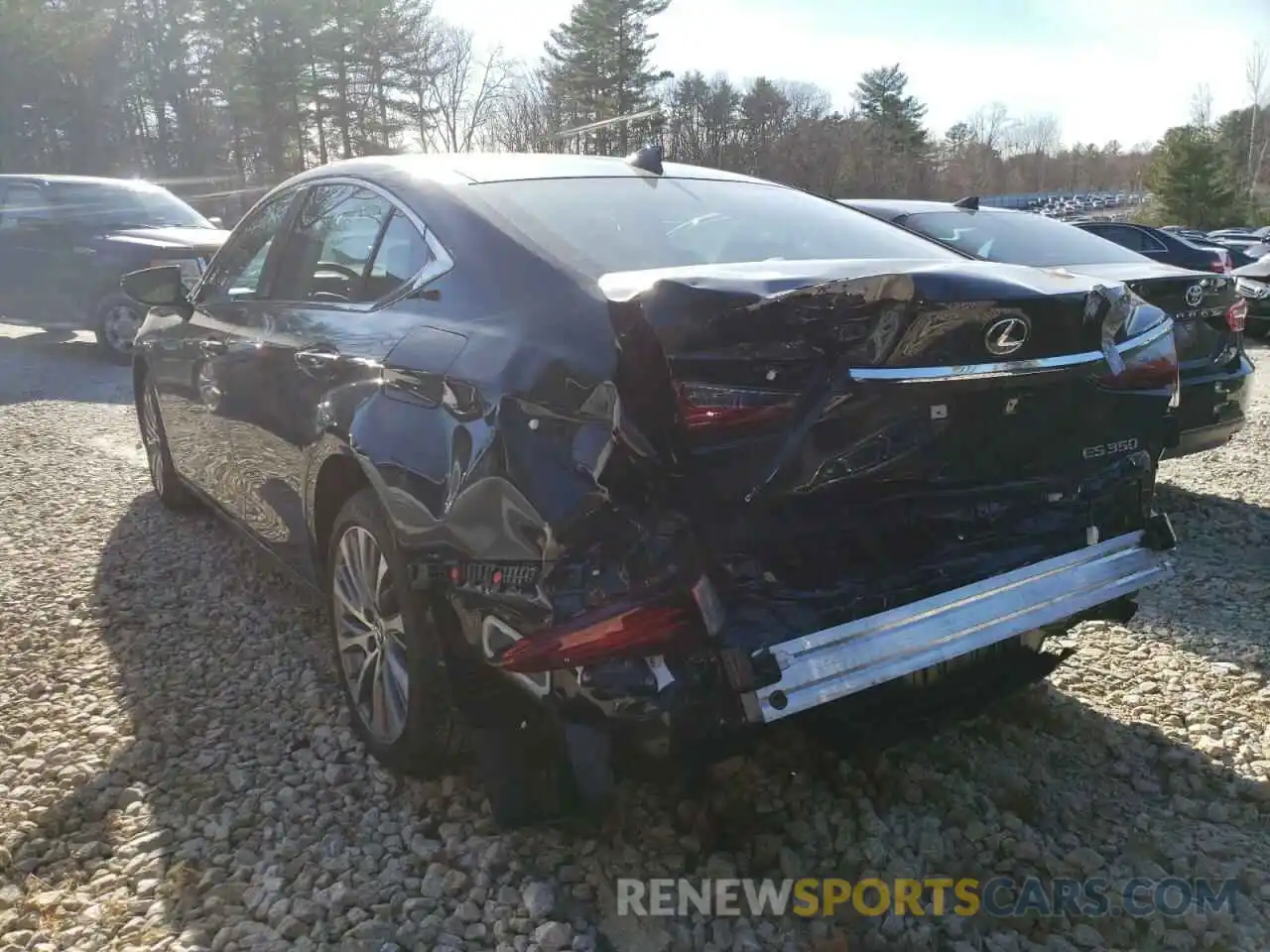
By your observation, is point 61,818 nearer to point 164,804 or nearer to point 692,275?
point 164,804

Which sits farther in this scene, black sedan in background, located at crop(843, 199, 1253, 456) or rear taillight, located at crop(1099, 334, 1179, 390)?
black sedan in background, located at crop(843, 199, 1253, 456)

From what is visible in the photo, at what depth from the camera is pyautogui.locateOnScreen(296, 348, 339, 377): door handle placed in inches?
108

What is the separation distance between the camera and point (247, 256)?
3.86 metres

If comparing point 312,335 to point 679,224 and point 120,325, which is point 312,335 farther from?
point 120,325

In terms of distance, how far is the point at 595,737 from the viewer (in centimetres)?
195

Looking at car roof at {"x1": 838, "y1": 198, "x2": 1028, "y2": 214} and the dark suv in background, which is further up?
car roof at {"x1": 838, "y1": 198, "x2": 1028, "y2": 214}

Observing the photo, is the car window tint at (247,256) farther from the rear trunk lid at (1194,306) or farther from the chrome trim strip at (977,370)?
the rear trunk lid at (1194,306)

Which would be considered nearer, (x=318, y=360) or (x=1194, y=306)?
(x=318, y=360)

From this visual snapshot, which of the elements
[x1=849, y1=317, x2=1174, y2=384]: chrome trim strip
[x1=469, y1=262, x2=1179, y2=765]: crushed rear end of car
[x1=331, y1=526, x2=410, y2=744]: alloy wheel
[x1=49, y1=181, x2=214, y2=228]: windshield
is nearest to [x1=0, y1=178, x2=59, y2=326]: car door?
[x1=49, y1=181, x2=214, y2=228]: windshield

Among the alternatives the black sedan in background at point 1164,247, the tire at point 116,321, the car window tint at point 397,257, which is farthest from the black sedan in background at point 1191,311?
the tire at point 116,321

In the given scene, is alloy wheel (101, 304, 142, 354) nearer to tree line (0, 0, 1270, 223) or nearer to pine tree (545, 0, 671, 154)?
tree line (0, 0, 1270, 223)

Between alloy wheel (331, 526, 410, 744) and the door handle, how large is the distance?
465 millimetres

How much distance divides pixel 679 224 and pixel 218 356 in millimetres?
1954

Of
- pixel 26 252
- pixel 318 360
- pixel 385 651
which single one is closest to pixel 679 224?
pixel 318 360
